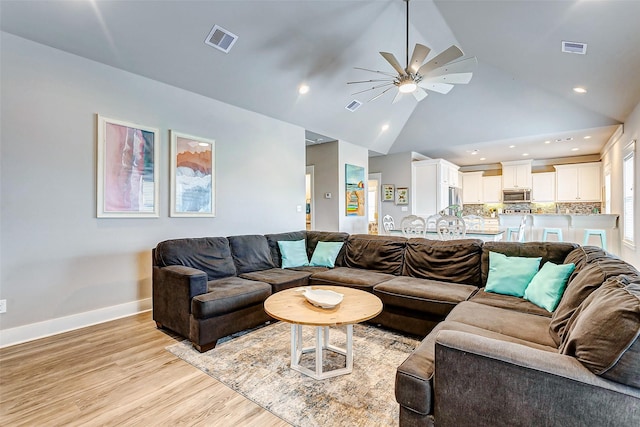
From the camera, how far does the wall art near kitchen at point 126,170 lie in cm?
A: 322

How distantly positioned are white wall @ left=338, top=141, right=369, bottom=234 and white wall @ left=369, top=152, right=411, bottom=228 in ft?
3.85

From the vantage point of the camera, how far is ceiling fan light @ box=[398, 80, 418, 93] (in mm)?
3523

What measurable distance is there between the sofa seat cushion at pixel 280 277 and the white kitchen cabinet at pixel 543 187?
800 centimetres

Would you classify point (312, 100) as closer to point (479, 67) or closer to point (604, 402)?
point (479, 67)

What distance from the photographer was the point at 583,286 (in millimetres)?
1759

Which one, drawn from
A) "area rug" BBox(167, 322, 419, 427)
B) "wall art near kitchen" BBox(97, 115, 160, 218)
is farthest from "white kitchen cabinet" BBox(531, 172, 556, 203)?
"wall art near kitchen" BBox(97, 115, 160, 218)

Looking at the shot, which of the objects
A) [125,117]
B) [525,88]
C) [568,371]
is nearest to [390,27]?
[525,88]

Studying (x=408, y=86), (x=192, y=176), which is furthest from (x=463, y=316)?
(x=192, y=176)

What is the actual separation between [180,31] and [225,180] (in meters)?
1.92

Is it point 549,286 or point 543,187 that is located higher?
point 543,187

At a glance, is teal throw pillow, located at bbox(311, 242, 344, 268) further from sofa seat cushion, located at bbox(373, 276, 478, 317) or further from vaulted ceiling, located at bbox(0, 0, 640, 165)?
vaulted ceiling, located at bbox(0, 0, 640, 165)

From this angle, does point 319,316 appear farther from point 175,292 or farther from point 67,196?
point 67,196

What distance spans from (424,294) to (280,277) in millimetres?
1574

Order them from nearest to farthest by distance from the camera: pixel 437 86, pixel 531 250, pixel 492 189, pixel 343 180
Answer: pixel 531 250
pixel 437 86
pixel 343 180
pixel 492 189
